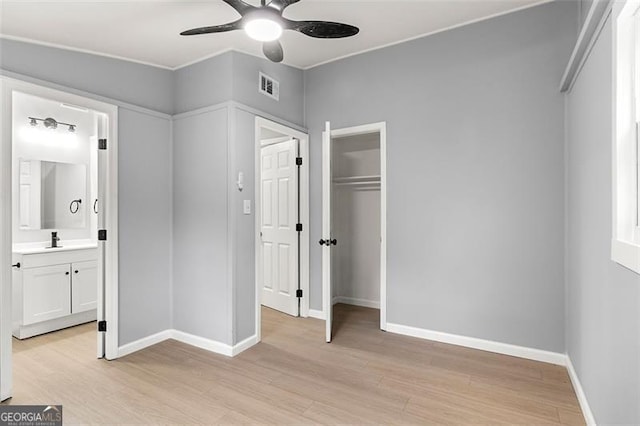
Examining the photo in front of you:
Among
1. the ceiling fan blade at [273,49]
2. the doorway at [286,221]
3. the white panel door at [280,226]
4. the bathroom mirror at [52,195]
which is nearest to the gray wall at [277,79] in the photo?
the doorway at [286,221]

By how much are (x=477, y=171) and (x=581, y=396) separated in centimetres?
181

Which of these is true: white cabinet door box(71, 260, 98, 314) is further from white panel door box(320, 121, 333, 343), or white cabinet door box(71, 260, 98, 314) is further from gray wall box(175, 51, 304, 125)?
white panel door box(320, 121, 333, 343)

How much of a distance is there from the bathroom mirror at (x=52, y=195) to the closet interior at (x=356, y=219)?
10.6 ft

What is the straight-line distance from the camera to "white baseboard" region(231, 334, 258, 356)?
2979 millimetres

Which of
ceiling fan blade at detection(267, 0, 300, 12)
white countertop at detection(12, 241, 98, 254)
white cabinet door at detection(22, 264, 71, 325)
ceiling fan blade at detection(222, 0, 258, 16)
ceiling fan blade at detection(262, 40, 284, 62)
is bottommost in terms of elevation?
white cabinet door at detection(22, 264, 71, 325)

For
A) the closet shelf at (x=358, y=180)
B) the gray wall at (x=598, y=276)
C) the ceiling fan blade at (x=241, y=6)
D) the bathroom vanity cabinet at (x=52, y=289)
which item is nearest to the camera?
the gray wall at (x=598, y=276)

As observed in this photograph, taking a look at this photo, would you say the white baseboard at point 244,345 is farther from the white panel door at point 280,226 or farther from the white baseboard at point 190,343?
the white panel door at point 280,226

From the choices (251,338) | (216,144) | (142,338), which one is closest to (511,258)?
(251,338)

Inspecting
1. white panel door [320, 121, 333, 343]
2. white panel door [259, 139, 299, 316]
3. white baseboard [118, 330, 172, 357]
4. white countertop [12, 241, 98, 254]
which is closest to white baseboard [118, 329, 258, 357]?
white baseboard [118, 330, 172, 357]

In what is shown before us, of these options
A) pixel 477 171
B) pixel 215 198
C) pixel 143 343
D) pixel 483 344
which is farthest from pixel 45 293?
pixel 477 171

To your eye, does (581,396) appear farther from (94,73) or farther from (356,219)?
(94,73)

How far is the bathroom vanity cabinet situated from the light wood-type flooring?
256 millimetres

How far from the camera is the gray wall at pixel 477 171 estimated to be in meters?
2.75

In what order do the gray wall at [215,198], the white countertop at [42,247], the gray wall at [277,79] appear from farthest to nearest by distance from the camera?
the white countertop at [42,247], the gray wall at [277,79], the gray wall at [215,198]
